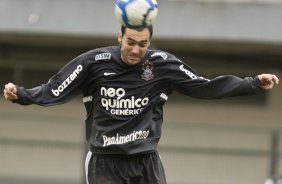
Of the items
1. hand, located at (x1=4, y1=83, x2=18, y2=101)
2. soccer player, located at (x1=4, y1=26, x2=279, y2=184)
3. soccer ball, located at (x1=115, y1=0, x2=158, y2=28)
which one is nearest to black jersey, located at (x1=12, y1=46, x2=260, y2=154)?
soccer player, located at (x1=4, y1=26, x2=279, y2=184)

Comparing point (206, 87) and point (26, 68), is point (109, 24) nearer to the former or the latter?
point (26, 68)

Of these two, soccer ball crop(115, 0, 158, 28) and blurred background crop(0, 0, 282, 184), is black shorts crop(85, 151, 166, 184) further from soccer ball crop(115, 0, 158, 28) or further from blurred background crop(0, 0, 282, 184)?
blurred background crop(0, 0, 282, 184)

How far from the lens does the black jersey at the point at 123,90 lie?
6.91m

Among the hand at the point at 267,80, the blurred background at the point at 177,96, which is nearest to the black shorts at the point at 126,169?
the hand at the point at 267,80

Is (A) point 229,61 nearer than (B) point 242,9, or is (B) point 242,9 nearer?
(B) point 242,9

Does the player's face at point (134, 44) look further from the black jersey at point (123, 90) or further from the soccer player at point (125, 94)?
the black jersey at point (123, 90)

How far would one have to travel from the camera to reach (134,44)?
22.2ft

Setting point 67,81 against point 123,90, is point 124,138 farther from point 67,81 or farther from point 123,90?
point 67,81

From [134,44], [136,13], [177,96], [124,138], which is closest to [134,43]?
[134,44]

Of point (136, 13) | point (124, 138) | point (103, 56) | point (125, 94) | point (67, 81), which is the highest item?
point (136, 13)

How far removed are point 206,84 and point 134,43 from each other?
690mm

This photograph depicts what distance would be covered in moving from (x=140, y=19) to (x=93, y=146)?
3.56ft

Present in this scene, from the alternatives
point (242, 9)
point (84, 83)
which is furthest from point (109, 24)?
point (84, 83)

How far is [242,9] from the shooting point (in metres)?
15.3
